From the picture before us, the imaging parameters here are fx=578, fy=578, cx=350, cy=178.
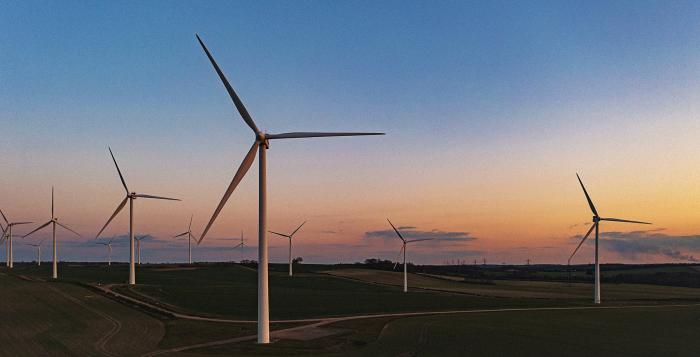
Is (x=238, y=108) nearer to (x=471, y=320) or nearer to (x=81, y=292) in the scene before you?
(x=471, y=320)

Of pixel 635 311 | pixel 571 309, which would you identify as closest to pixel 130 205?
pixel 571 309

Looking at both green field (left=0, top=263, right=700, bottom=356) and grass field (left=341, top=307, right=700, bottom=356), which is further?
grass field (left=341, top=307, right=700, bottom=356)

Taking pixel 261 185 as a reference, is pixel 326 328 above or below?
below

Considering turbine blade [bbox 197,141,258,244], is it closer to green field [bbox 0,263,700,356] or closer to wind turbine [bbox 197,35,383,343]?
wind turbine [bbox 197,35,383,343]

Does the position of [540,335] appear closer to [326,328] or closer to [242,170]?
[326,328]

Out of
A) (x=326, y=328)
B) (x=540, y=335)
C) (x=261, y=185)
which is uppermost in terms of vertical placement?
(x=261, y=185)

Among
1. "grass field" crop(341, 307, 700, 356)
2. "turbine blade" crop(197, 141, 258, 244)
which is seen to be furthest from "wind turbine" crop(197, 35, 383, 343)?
"grass field" crop(341, 307, 700, 356)

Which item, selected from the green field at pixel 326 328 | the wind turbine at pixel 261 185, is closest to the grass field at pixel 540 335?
the green field at pixel 326 328

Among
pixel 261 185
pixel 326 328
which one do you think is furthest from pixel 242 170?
pixel 326 328

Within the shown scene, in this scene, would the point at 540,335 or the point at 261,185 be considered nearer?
the point at 261,185
